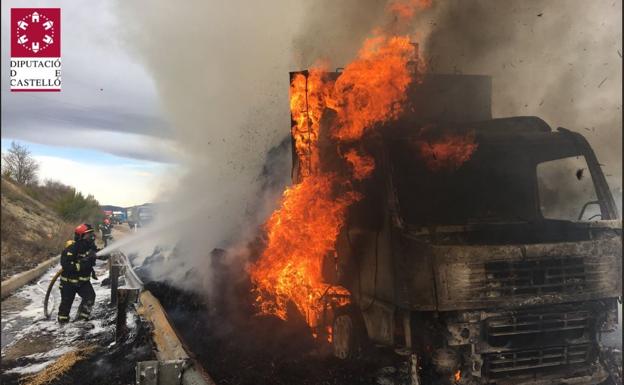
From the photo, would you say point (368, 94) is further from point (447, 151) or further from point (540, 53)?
point (540, 53)

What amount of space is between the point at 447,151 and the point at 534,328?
1801 millimetres

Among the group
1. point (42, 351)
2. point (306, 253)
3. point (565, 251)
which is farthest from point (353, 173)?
point (42, 351)

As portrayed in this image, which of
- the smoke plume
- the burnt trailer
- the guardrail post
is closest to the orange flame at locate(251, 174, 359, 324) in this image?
the burnt trailer

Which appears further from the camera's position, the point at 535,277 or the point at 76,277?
the point at 76,277

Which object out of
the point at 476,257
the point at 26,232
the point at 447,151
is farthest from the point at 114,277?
the point at 26,232

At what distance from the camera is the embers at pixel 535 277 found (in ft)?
11.5

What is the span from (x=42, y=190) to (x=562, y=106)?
32.2m

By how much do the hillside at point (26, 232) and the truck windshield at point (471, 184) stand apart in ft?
39.3

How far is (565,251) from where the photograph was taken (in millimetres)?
3650

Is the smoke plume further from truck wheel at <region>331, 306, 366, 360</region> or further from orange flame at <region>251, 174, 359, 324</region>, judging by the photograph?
truck wheel at <region>331, 306, 366, 360</region>

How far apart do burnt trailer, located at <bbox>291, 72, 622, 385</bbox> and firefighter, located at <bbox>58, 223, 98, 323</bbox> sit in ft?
17.7

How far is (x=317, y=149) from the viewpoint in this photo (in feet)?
16.4

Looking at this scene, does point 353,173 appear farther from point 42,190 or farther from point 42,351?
point 42,190

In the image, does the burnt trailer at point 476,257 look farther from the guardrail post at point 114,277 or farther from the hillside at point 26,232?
the hillside at point 26,232
